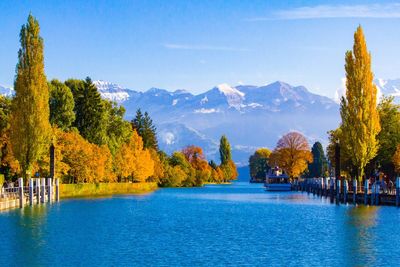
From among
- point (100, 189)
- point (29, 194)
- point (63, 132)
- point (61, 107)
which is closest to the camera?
point (29, 194)

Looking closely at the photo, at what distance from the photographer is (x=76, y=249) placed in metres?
35.2

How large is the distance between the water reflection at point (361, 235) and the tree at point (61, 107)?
48.7 metres

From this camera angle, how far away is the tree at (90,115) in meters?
105

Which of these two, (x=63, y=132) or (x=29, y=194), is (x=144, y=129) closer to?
(x=63, y=132)

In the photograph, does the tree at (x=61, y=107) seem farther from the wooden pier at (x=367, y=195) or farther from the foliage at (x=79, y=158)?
the wooden pier at (x=367, y=195)

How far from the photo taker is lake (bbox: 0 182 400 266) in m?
32.2

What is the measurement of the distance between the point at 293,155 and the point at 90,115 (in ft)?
224

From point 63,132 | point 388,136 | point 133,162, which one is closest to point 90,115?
point 133,162

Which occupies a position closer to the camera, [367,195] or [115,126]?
[367,195]

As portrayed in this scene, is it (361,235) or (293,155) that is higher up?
(293,155)

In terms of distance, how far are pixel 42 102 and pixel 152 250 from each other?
132 ft

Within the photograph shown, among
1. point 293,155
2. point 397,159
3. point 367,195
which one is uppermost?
point 293,155

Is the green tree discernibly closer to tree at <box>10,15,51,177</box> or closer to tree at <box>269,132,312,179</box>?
tree at <box>10,15,51,177</box>

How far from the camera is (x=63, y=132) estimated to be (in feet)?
299
